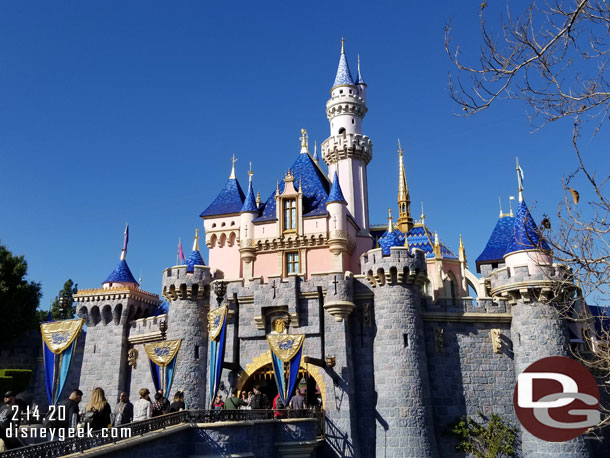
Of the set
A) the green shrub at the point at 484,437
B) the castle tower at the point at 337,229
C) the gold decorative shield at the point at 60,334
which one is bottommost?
the green shrub at the point at 484,437

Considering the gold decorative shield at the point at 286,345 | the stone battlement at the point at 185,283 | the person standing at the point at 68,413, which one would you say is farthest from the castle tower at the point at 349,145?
the person standing at the point at 68,413

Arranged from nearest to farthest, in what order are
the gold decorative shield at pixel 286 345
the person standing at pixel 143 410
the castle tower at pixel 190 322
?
1. the person standing at pixel 143 410
2. the gold decorative shield at pixel 286 345
3. the castle tower at pixel 190 322

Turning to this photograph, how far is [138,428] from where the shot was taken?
13320 millimetres

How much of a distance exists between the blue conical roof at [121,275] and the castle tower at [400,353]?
46.0 feet

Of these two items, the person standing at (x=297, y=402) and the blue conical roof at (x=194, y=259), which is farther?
the blue conical roof at (x=194, y=259)

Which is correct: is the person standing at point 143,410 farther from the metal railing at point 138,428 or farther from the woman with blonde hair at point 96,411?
the woman with blonde hair at point 96,411

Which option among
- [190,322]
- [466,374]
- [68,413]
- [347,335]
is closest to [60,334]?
[190,322]

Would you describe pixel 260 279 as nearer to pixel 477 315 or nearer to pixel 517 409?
pixel 477 315

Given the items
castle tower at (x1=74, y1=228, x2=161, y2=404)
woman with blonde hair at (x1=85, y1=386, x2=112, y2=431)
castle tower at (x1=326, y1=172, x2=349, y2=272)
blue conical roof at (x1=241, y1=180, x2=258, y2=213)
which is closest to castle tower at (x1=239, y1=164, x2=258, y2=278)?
blue conical roof at (x1=241, y1=180, x2=258, y2=213)

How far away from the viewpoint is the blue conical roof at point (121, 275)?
3083 centimetres

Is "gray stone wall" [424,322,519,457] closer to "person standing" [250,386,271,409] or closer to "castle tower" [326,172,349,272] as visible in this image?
"castle tower" [326,172,349,272]

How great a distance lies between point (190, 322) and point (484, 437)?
1239 cm

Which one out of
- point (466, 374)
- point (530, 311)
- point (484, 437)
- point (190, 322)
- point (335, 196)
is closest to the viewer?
point (484, 437)

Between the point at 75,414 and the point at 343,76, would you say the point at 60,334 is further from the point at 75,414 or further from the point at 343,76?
the point at 343,76
